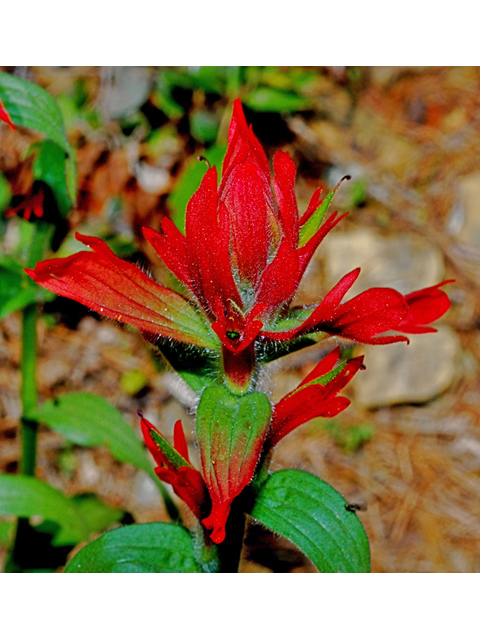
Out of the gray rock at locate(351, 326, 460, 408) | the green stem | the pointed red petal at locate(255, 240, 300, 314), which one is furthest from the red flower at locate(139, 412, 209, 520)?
the gray rock at locate(351, 326, 460, 408)

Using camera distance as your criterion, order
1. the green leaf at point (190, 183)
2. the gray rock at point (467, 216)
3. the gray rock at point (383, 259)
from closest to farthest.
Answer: the green leaf at point (190, 183) < the gray rock at point (383, 259) < the gray rock at point (467, 216)

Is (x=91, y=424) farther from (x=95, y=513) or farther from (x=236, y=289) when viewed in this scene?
(x=236, y=289)

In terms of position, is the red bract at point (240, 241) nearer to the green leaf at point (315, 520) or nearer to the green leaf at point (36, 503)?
the green leaf at point (315, 520)

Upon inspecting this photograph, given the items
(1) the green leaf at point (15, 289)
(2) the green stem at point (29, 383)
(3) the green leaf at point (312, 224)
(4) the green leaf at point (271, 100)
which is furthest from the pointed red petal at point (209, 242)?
(4) the green leaf at point (271, 100)

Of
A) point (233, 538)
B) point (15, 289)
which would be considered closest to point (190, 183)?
point (15, 289)

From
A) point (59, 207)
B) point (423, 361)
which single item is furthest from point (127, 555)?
point (423, 361)
